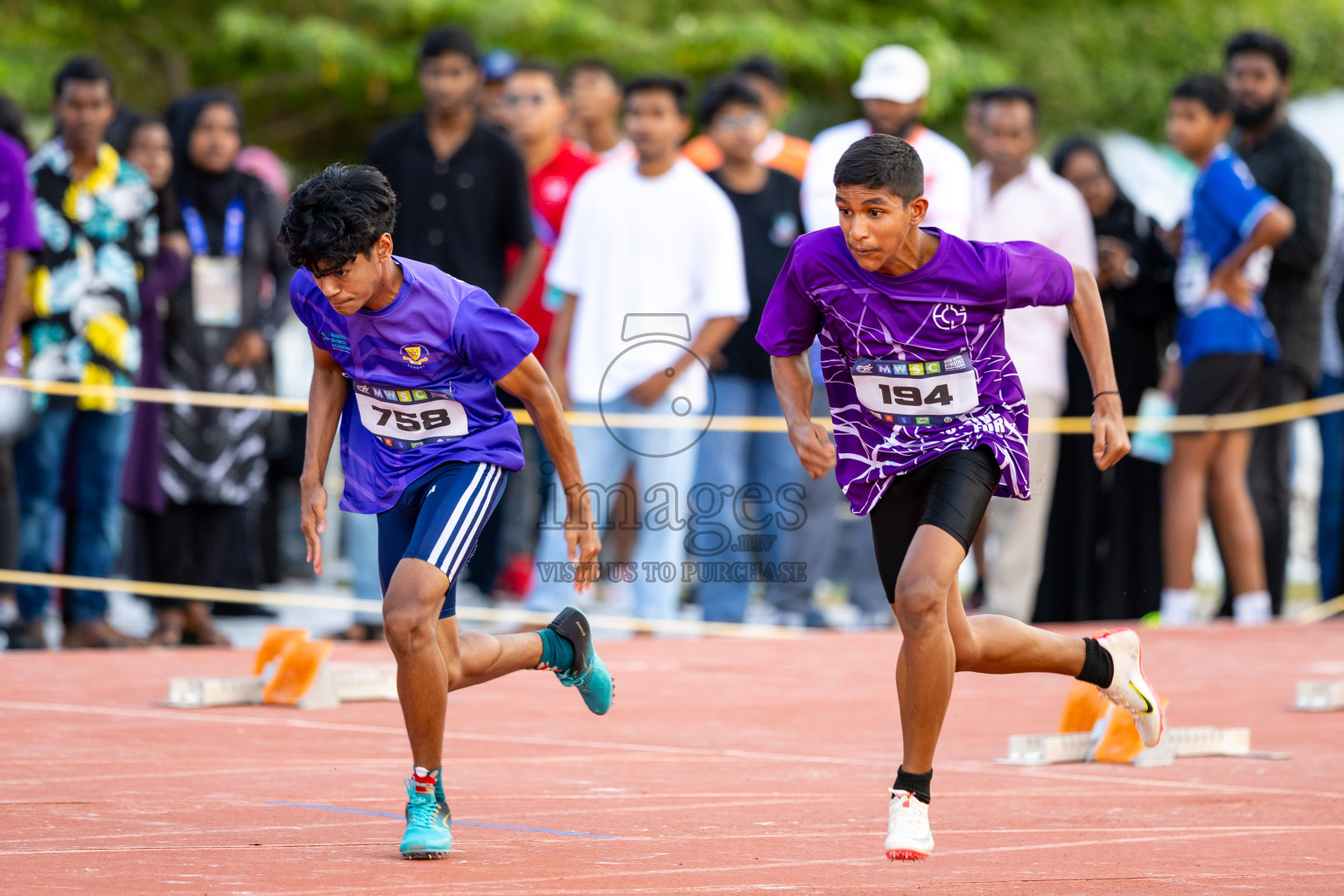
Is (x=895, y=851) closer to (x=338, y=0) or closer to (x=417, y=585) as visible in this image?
(x=417, y=585)

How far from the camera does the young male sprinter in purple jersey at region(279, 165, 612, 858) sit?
5156 millimetres

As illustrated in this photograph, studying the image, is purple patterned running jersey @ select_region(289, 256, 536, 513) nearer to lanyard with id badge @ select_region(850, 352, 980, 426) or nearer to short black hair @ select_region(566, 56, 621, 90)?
lanyard with id badge @ select_region(850, 352, 980, 426)

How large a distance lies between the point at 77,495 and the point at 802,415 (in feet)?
17.4

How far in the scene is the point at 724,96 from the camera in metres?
11.2

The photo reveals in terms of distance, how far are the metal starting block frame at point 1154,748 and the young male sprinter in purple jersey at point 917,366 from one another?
1.09 m

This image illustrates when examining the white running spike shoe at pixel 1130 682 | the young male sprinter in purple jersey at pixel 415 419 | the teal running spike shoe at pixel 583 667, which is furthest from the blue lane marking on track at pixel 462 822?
the white running spike shoe at pixel 1130 682

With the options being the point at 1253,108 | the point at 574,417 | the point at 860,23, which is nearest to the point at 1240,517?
the point at 1253,108

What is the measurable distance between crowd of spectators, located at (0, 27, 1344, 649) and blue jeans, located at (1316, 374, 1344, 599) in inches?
1.2

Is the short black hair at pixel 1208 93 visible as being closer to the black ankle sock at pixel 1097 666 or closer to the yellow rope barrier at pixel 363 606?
the yellow rope barrier at pixel 363 606

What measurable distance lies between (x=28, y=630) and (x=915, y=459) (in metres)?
5.72

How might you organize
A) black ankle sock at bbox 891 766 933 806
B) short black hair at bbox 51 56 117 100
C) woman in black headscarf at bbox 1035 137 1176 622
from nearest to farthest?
1. black ankle sock at bbox 891 766 933 806
2. short black hair at bbox 51 56 117 100
3. woman in black headscarf at bbox 1035 137 1176 622

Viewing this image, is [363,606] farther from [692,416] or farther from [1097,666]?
[1097,666]

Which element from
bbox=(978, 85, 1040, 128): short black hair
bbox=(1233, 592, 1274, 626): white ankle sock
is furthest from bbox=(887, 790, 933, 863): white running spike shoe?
bbox=(978, 85, 1040, 128): short black hair

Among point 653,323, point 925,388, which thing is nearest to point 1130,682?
point 925,388
